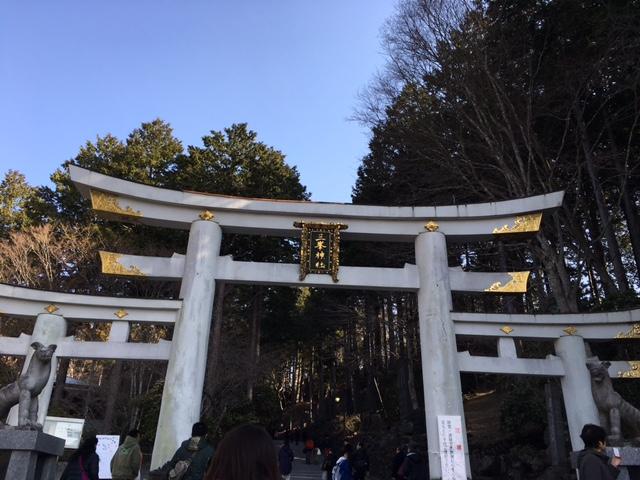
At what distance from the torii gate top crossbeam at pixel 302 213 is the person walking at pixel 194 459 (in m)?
5.87

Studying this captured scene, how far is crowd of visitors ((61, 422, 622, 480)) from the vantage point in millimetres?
1883

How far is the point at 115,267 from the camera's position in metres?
9.73

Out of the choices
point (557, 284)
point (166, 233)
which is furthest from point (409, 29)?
point (166, 233)

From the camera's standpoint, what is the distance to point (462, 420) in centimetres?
872

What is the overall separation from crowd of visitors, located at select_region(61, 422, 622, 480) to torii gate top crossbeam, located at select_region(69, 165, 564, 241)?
452 cm

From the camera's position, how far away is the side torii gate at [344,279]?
895 cm

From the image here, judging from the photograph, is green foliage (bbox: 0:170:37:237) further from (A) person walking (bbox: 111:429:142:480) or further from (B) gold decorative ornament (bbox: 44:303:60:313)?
(A) person walking (bbox: 111:429:142:480)

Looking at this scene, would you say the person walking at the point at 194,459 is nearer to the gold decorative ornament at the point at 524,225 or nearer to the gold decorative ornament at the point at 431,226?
the gold decorative ornament at the point at 431,226

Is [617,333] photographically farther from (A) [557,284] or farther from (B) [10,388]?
(B) [10,388]

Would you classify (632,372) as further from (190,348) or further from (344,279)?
(190,348)

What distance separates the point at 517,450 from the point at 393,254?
6719 mm

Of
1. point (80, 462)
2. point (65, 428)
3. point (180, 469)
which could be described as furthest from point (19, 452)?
point (180, 469)

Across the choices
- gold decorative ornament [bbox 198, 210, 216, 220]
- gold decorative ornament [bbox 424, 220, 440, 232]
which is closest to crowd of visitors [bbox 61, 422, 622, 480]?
gold decorative ornament [bbox 424, 220, 440, 232]

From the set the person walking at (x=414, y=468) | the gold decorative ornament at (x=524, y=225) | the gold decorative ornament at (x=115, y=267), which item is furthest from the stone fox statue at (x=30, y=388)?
the gold decorative ornament at (x=524, y=225)
